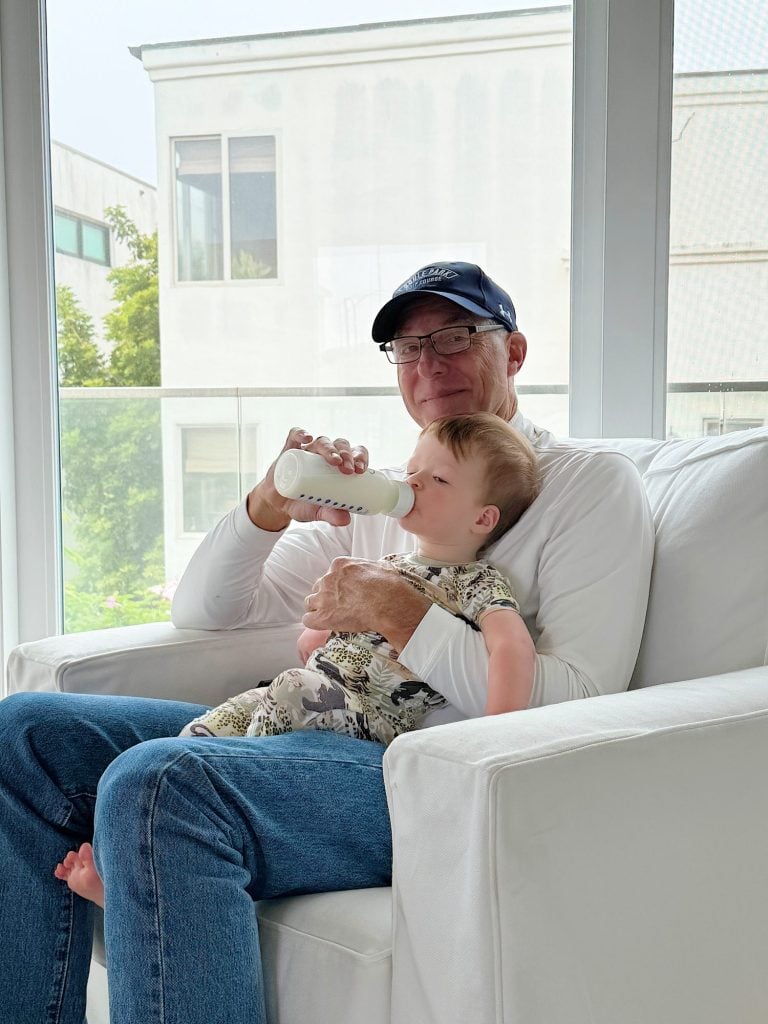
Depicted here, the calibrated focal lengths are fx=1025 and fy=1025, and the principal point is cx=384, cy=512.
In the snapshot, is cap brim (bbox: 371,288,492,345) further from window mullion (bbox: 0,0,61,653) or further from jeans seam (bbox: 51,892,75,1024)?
window mullion (bbox: 0,0,61,653)

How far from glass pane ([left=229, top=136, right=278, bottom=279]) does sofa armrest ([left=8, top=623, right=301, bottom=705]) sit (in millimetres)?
940

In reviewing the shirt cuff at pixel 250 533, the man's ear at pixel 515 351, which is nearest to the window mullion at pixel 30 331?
the shirt cuff at pixel 250 533

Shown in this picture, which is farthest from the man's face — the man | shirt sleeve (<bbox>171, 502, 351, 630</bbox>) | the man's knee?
the man's knee

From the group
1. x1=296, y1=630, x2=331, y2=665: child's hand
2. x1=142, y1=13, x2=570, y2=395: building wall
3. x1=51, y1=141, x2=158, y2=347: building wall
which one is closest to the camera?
Result: x1=296, y1=630, x2=331, y2=665: child's hand

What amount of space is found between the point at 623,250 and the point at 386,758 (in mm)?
1358

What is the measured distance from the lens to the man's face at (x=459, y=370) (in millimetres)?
1551

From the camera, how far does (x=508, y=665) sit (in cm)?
120

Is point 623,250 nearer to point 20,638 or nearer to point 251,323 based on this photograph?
point 251,323

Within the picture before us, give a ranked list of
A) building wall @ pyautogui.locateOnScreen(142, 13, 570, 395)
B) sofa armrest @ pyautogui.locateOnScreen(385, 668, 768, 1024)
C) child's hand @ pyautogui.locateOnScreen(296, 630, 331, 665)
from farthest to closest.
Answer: building wall @ pyautogui.locateOnScreen(142, 13, 570, 395) → child's hand @ pyautogui.locateOnScreen(296, 630, 331, 665) → sofa armrest @ pyautogui.locateOnScreen(385, 668, 768, 1024)

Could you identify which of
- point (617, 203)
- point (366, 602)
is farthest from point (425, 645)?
point (617, 203)

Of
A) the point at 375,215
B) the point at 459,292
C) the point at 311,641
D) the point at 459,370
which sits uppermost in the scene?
the point at 375,215

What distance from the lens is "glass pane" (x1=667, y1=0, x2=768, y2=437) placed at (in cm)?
195

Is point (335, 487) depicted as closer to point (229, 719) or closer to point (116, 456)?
point (229, 719)

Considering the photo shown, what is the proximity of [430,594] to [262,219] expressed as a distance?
120 centimetres
